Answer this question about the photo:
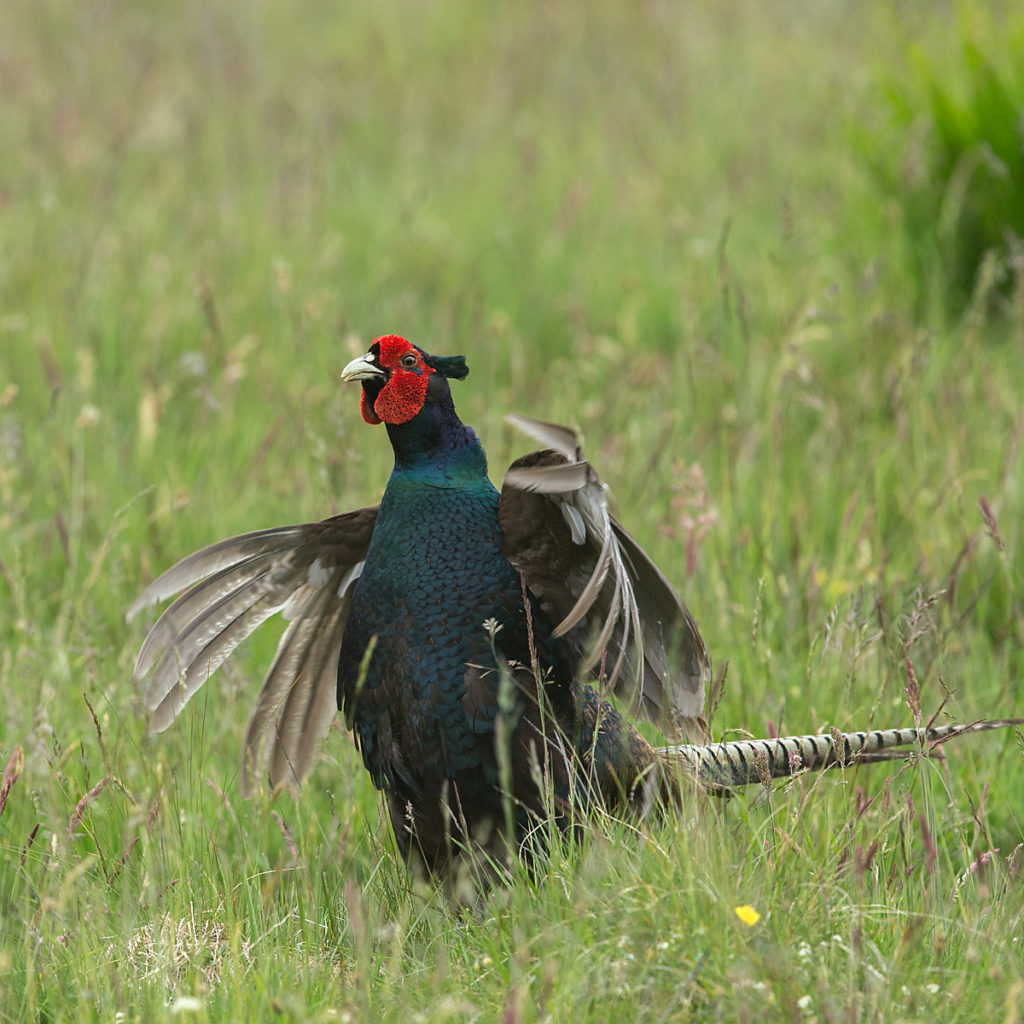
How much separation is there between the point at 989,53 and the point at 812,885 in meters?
4.06

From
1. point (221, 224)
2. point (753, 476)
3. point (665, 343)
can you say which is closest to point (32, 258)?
point (221, 224)

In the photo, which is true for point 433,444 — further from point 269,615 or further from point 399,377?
point 269,615

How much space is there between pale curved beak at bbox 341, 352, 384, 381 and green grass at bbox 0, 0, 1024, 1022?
59 centimetres

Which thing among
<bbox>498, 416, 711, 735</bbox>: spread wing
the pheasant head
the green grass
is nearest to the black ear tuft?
the pheasant head

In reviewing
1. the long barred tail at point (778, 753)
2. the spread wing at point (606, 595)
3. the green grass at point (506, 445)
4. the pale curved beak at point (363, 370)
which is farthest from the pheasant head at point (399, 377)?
the long barred tail at point (778, 753)

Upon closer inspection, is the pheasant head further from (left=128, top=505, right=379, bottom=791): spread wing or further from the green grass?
the green grass

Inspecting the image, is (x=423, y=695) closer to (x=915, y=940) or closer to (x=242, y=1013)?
(x=242, y=1013)

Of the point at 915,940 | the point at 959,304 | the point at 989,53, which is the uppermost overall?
the point at 989,53

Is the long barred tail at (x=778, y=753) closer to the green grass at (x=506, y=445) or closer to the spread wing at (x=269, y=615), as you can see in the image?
the green grass at (x=506, y=445)

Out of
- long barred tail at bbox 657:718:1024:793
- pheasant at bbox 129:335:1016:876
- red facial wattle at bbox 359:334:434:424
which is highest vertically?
red facial wattle at bbox 359:334:434:424

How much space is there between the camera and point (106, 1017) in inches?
71.4

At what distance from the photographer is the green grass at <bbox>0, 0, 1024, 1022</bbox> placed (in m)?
1.89

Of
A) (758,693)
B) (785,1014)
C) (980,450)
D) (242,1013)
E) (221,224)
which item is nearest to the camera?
(785,1014)

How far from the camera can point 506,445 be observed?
3518 mm
